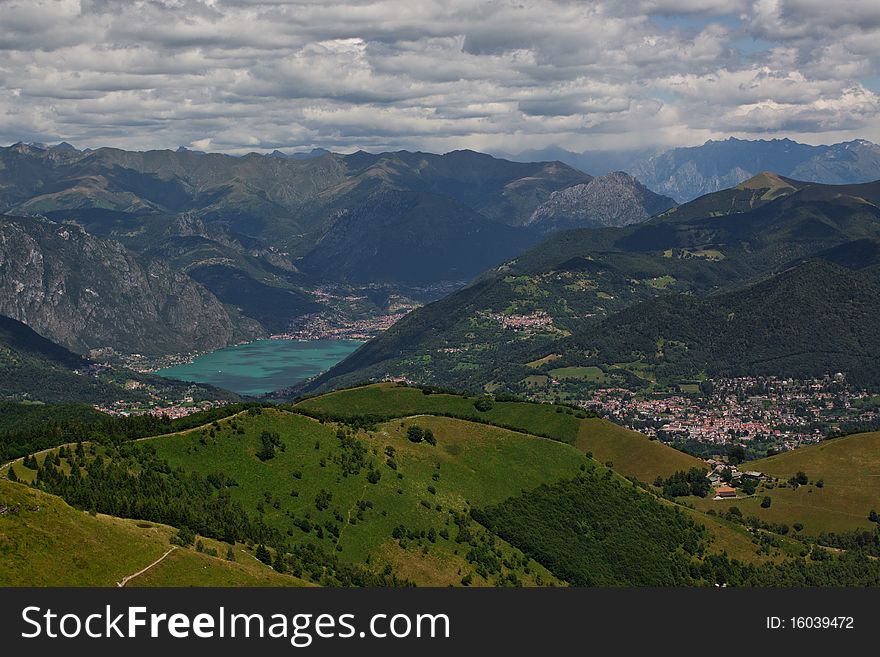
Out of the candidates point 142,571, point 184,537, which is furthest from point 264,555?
point 142,571

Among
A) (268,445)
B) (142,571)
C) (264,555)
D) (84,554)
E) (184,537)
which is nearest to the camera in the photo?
(142,571)

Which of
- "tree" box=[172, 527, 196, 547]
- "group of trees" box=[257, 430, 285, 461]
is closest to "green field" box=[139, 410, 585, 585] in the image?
"group of trees" box=[257, 430, 285, 461]

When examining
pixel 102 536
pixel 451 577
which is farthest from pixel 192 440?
pixel 102 536

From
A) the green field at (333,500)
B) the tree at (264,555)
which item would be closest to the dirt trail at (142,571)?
the tree at (264,555)

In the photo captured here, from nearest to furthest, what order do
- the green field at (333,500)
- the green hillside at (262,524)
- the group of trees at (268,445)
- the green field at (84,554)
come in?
the green field at (84,554) → the green hillside at (262,524) → the green field at (333,500) → the group of trees at (268,445)

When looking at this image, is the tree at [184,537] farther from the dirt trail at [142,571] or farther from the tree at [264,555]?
the tree at [264,555]

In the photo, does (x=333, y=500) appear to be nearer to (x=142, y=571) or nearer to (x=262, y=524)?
(x=262, y=524)

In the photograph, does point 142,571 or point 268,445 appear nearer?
point 142,571

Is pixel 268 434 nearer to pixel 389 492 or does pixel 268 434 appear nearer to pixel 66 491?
pixel 389 492

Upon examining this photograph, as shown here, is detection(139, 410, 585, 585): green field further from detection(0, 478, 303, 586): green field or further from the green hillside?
detection(0, 478, 303, 586): green field
